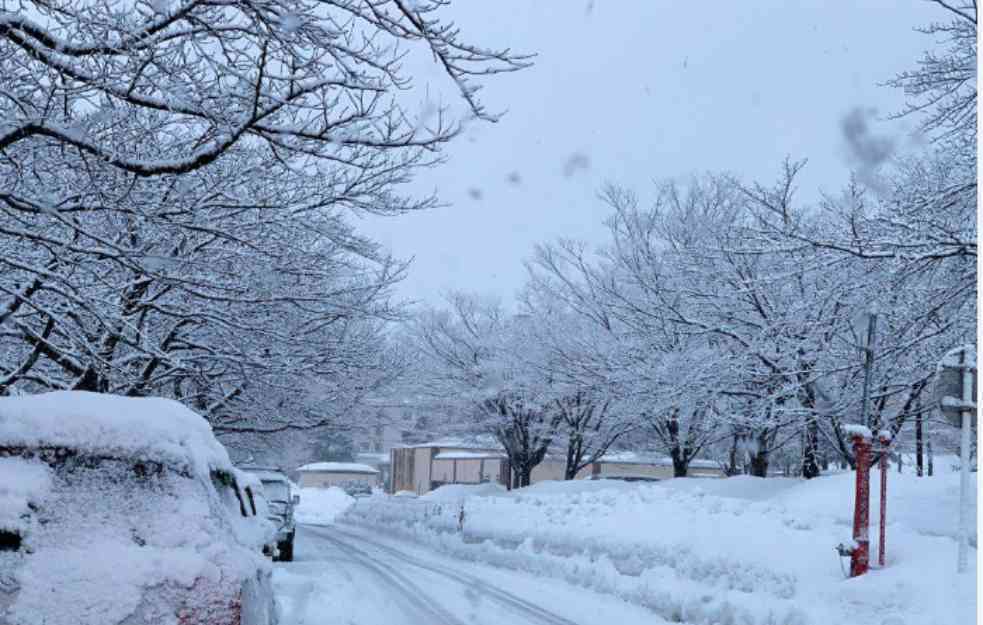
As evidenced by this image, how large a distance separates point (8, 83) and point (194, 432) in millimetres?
3740

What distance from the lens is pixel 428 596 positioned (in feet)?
47.1

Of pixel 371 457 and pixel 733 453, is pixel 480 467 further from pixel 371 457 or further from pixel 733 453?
pixel 371 457

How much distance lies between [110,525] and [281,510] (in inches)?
578

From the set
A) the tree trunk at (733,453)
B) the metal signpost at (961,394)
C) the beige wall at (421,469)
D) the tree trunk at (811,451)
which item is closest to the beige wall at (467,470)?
the beige wall at (421,469)

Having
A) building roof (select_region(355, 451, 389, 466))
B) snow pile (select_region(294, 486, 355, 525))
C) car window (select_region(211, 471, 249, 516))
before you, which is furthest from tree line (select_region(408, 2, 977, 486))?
building roof (select_region(355, 451, 389, 466))

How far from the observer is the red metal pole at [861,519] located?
36.1 feet

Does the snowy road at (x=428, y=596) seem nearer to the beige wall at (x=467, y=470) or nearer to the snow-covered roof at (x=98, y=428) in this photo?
the snow-covered roof at (x=98, y=428)

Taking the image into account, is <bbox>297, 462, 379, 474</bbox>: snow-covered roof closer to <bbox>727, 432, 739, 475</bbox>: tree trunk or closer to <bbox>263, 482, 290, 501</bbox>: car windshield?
<bbox>727, 432, 739, 475</bbox>: tree trunk

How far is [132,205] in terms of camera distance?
31.3ft

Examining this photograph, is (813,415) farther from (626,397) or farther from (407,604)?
(407,604)

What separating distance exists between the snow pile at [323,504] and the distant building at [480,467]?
5146mm

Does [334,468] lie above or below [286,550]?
below

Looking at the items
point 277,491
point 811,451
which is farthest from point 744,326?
point 277,491

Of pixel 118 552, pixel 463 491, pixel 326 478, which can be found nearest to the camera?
pixel 118 552
